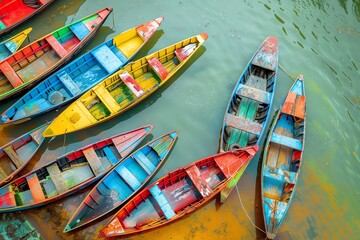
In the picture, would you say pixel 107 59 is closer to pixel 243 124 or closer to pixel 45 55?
pixel 45 55

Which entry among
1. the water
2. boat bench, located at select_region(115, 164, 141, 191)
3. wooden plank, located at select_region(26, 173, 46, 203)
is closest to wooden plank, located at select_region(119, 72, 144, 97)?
the water

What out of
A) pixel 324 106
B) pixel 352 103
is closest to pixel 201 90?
pixel 324 106

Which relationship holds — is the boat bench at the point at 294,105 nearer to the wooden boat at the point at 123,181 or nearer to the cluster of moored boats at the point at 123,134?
the cluster of moored boats at the point at 123,134

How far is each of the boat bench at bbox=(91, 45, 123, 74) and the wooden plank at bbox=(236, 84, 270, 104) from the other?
6173mm

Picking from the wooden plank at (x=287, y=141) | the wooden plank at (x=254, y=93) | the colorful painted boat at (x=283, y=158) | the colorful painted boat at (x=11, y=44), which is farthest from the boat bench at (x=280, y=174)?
the colorful painted boat at (x=11, y=44)

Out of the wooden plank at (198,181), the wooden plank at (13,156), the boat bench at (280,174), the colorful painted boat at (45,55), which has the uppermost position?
the colorful painted boat at (45,55)

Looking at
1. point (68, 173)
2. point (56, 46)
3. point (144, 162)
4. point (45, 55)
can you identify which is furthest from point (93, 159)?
point (45, 55)

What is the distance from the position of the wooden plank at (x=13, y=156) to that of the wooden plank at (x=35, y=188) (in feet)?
2.82

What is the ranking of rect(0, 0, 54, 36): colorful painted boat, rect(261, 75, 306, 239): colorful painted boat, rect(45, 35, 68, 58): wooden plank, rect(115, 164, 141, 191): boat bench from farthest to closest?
rect(0, 0, 54, 36): colorful painted boat
rect(45, 35, 68, 58): wooden plank
rect(115, 164, 141, 191): boat bench
rect(261, 75, 306, 239): colorful painted boat

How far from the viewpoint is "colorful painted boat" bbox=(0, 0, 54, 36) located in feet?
55.9

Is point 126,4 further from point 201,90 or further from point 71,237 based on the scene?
point 71,237

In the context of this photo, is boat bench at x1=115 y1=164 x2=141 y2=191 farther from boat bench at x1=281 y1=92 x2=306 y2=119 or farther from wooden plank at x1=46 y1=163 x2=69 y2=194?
boat bench at x1=281 y1=92 x2=306 y2=119

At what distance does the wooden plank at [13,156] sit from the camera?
13.6 metres

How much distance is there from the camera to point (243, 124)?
49.3 feet
